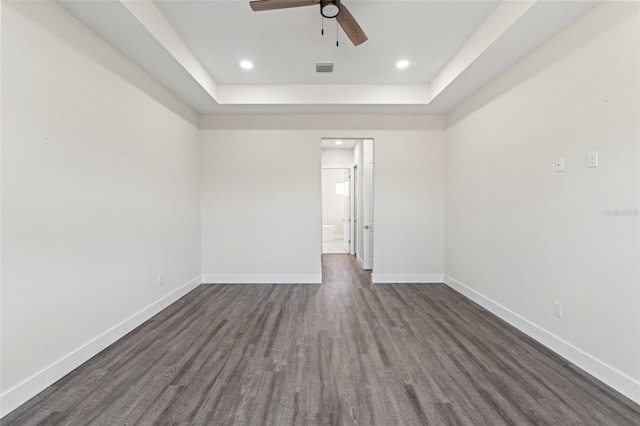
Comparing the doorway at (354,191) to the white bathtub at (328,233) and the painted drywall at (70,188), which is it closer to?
the white bathtub at (328,233)

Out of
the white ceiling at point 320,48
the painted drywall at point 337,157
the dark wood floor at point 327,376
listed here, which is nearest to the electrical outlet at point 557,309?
the dark wood floor at point 327,376

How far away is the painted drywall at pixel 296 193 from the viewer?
4.05 meters

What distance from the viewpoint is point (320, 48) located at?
2754 millimetres

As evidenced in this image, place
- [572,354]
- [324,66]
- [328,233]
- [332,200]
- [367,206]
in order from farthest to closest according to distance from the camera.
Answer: [332,200], [328,233], [367,206], [324,66], [572,354]

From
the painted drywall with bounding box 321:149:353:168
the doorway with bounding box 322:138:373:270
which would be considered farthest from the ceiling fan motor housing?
the painted drywall with bounding box 321:149:353:168

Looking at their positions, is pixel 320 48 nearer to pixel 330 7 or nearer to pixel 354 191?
pixel 330 7

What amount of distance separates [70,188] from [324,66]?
9.09ft

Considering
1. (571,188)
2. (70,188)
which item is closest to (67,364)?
(70,188)

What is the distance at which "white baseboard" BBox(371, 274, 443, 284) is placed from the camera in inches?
161

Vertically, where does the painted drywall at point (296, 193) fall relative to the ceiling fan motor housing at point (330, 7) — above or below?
below

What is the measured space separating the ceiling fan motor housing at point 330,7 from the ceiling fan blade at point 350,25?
0.12 ft

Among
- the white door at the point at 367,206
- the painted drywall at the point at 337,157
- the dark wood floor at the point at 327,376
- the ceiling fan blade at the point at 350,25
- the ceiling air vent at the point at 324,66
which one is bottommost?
the dark wood floor at the point at 327,376

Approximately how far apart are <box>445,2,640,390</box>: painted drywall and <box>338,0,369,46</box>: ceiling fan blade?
1.65m

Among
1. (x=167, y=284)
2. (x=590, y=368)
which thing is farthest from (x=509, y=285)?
(x=167, y=284)
